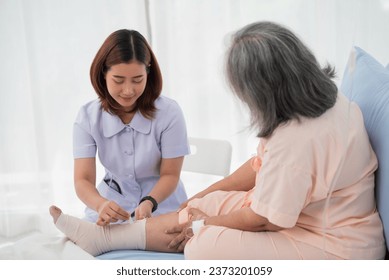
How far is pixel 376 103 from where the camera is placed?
35.8 inches

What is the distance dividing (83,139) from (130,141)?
10 cm

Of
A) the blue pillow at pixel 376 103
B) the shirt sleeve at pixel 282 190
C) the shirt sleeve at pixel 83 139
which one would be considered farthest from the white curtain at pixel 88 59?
the shirt sleeve at pixel 282 190

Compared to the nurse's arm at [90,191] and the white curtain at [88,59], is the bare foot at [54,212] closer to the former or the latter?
the nurse's arm at [90,191]

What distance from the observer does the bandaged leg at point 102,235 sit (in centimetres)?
94

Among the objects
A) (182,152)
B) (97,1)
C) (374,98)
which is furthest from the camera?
(97,1)

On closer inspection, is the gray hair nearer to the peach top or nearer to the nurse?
the peach top

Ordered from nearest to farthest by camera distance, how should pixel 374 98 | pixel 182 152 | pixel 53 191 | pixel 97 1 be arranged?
pixel 374 98, pixel 182 152, pixel 97 1, pixel 53 191

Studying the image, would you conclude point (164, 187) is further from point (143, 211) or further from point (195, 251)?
point (195, 251)

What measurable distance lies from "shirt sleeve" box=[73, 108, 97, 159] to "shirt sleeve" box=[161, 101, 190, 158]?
151 millimetres

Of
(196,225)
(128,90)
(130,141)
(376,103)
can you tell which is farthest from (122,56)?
(376,103)

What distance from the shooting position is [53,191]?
146 cm
